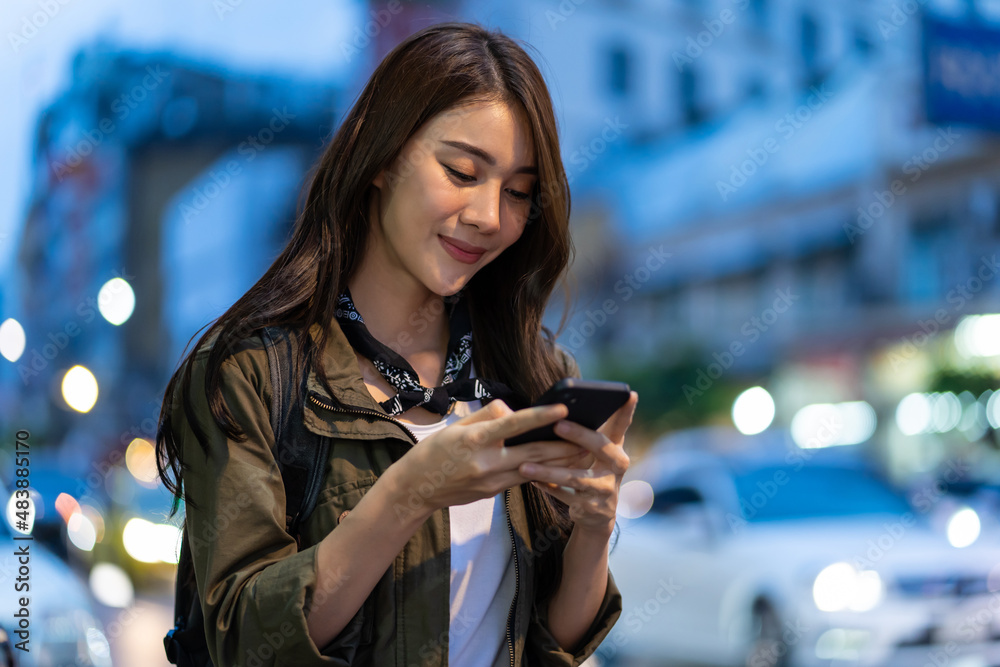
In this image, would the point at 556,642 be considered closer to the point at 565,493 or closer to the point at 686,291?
the point at 565,493

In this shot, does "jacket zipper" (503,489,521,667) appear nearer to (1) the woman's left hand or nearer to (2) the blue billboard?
(1) the woman's left hand

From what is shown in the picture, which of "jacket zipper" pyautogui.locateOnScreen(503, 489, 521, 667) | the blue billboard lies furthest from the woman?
the blue billboard

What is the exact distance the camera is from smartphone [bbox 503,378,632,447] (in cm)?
125

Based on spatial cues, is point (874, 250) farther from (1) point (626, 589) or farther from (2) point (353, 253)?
(2) point (353, 253)

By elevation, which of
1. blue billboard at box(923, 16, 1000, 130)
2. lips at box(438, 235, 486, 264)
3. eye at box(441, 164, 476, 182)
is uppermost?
blue billboard at box(923, 16, 1000, 130)

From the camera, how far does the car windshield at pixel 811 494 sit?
6.00m

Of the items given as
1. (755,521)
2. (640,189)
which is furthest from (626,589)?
(640,189)

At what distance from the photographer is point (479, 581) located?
157 cm

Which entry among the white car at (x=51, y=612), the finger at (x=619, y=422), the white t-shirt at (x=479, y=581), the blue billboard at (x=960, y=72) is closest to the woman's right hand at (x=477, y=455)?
the finger at (x=619, y=422)

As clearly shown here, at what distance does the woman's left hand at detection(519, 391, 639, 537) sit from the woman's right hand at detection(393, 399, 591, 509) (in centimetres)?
2

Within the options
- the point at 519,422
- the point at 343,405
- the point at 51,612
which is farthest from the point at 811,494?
the point at 519,422

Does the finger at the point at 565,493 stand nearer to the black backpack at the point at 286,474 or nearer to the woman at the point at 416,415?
the woman at the point at 416,415

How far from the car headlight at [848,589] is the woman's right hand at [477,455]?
446cm

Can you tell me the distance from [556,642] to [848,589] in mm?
4098
